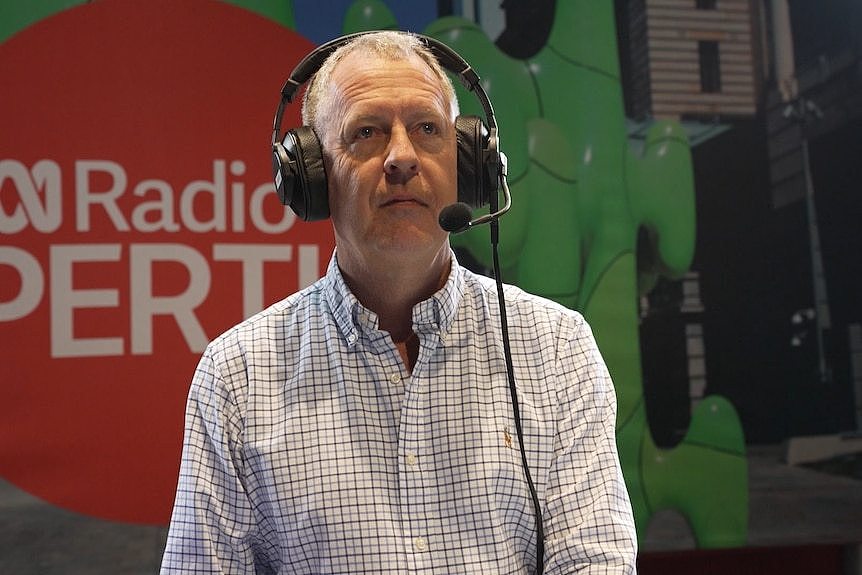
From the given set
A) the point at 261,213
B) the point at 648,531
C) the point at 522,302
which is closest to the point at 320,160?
the point at 522,302

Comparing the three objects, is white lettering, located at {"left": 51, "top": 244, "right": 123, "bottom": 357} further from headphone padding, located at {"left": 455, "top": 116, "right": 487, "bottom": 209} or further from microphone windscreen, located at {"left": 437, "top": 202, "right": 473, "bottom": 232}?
microphone windscreen, located at {"left": 437, "top": 202, "right": 473, "bottom": 232}

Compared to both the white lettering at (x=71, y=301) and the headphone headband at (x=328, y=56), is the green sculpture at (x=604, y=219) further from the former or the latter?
the headphone headband at (x=328, y=56)

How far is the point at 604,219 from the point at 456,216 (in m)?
1.61

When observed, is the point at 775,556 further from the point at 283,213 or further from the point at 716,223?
the point at 283,213

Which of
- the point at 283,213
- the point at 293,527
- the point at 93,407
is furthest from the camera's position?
the point at 283,213

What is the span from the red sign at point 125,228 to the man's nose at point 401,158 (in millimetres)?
1293

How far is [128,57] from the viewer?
2.60 m

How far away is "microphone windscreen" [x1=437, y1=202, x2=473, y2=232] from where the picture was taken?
1.33 meters

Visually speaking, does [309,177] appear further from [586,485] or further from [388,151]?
[586,485]

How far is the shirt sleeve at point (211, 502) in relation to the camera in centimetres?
137

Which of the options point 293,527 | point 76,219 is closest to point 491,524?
point 293,527

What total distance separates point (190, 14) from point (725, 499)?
220 centimetres

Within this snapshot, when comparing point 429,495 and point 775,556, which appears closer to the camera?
point 429,495

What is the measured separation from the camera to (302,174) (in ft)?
4.97
